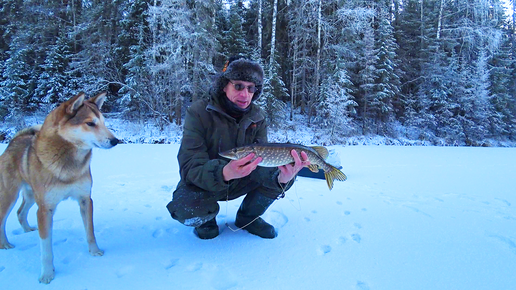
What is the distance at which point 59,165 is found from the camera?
6.66 ft

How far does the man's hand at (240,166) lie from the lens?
2.07 meters

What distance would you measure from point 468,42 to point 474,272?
29.6m

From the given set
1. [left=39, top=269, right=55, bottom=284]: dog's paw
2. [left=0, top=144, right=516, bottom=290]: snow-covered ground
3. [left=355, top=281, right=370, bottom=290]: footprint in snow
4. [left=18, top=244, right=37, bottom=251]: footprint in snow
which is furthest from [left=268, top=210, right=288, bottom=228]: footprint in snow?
[left=18, top=244, right=37, bottom=251]: footprint in snow

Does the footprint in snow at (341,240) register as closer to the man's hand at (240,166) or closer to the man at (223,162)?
the man at (223,162)

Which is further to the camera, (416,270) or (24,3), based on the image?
(24,3)

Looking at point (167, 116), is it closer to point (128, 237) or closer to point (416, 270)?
point (128, 237)

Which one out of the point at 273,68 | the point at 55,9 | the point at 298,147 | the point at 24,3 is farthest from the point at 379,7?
the point at 24,3

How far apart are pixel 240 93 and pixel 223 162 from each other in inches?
30.5

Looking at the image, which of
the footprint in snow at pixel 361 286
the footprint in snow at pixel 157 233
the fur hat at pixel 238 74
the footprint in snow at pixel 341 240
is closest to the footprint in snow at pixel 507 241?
the footprint in snow at pixel 341 240

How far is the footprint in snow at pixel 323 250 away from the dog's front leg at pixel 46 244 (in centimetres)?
221

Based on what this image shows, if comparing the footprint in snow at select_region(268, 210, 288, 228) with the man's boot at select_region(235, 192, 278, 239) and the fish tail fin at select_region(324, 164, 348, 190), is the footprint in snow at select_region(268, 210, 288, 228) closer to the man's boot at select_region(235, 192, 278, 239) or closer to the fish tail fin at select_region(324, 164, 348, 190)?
the man's boot at select_region(235, 192, 278, 239)

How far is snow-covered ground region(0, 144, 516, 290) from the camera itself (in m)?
1.96

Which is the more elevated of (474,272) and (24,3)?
(24,3)

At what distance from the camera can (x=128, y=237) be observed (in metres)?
2.62
